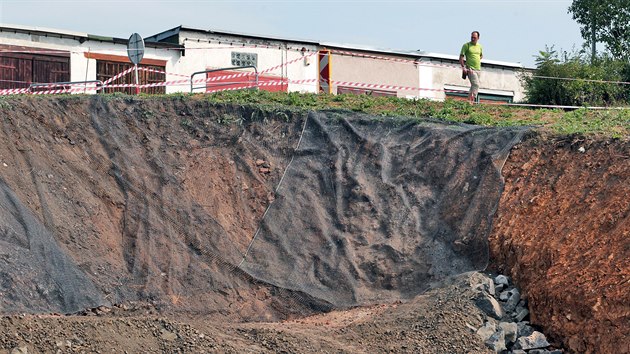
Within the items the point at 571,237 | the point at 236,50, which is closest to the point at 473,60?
the point at 571,237

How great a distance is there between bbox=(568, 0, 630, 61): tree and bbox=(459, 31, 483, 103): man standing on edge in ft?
31.3

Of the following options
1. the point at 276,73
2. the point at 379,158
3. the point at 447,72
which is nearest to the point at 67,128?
the point at 379,158

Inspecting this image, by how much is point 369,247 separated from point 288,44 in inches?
Answer: 487

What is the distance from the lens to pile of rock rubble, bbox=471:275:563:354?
10586 mm

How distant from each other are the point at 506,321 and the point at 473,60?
7390 mm

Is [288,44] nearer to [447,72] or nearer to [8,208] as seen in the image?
[447,72]

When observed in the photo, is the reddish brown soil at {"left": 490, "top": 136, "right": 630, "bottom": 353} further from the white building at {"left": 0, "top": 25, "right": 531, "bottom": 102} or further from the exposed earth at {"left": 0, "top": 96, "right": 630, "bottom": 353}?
the white building at {"left": 0, "top": 25, "right": 531, "bottom": 102}

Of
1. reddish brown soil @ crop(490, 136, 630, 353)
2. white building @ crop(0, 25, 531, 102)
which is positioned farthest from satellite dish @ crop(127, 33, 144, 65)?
reddish brown soil @ crop(490, 136, 630, 353)

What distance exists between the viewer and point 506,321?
1106 cm

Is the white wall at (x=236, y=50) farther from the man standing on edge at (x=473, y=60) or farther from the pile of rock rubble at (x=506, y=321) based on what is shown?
the pile of rock rubble at (x=506, y=321)

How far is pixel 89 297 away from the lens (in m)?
11.1

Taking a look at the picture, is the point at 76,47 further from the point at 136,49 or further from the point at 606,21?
the point at 606,21

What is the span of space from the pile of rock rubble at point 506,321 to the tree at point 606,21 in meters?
16.0

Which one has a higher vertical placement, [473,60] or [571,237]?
[473,60]
